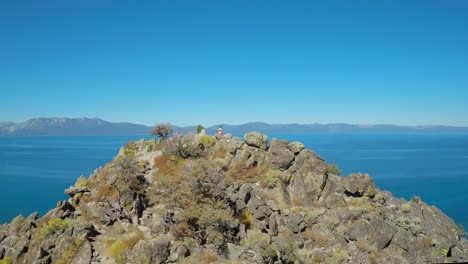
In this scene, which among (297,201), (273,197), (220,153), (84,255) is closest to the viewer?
(84,255)

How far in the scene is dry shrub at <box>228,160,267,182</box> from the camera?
118 ft

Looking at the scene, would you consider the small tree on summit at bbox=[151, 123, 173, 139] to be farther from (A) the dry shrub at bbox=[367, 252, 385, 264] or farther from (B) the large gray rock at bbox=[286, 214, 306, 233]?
(A) the dry shrub at bbox=[367, 252, 385, 264]

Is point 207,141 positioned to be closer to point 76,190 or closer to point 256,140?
point 256,140

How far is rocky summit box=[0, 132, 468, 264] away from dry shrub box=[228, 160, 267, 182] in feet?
0.36

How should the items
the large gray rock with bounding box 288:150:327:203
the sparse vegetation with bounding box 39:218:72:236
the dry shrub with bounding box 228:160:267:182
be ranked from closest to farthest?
the sparse vegetation with bounding box 39:218:72:236
the large gray rock with bounding box 288:150:327:203
the dry shrub with bounding box 228:160:267:182

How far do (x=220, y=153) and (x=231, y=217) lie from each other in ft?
40.1

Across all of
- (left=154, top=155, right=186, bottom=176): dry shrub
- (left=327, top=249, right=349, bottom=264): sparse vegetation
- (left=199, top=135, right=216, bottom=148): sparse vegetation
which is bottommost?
(left=327, top=249, right=349, bottom=264): sparse vegetation

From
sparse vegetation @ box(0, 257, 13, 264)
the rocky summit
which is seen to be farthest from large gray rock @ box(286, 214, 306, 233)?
sparse vegetation @ box(0, 257, 13, 264)

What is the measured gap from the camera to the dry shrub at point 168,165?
122ft

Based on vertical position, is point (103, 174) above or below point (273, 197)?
above

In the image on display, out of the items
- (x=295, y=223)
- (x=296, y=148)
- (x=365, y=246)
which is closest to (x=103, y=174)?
(x=295, y=223)

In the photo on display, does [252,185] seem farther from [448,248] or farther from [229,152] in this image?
[448,248]

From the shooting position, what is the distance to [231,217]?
28188 millimetres

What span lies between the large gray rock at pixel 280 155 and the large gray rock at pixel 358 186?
6058 mm
